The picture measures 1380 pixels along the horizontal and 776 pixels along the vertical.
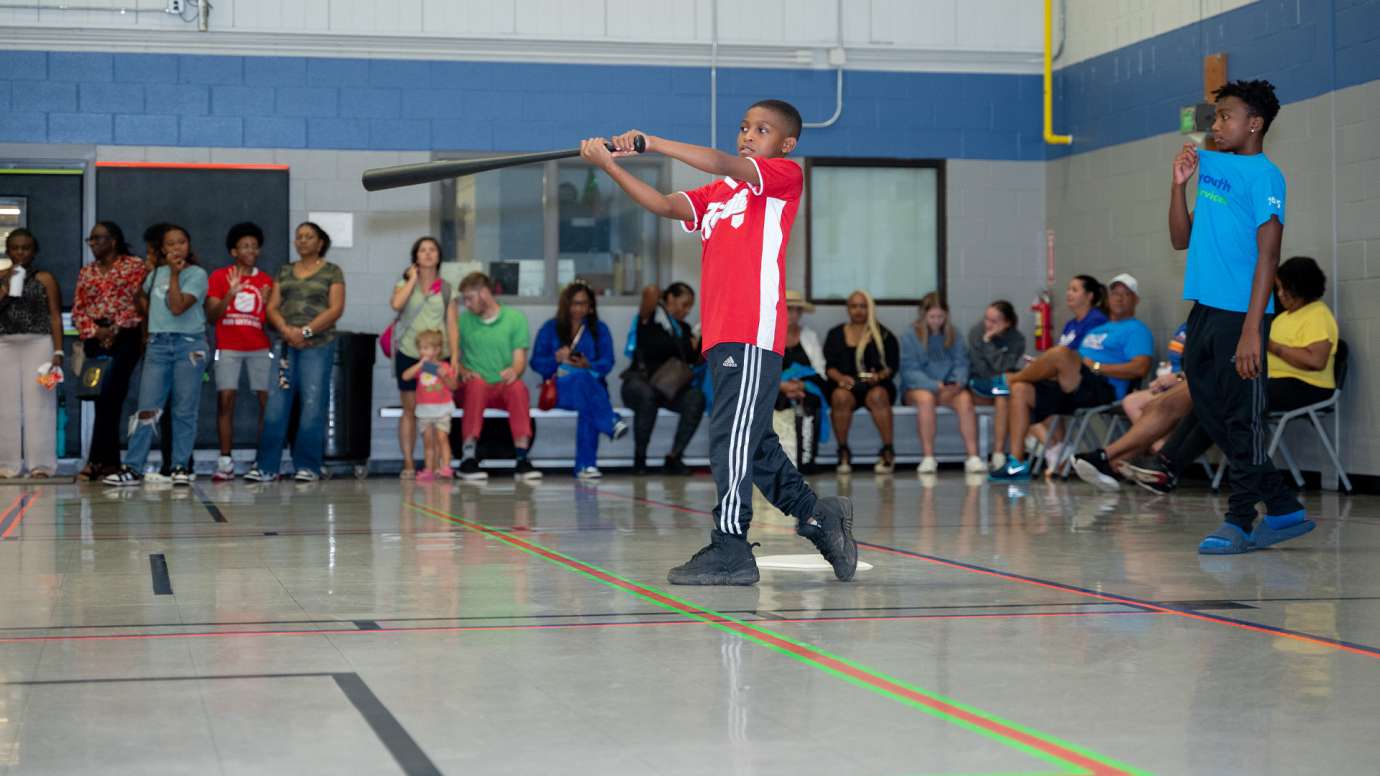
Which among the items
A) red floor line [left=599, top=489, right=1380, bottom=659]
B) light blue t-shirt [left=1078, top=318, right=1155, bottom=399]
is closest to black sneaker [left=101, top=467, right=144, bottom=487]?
red floor line [left=599, top=489, right=1380, bottom=659]

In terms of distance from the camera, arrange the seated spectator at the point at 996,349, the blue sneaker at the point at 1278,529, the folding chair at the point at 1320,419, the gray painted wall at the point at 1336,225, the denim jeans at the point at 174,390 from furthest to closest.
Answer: the seated spectator at the point at 996,349 < the denim jeans at the point at 174,390 < the gray painted wall at the point at 1336,225 < the folding chair at the point at 1320,419 < the blue sneaker at the point at 1278,529

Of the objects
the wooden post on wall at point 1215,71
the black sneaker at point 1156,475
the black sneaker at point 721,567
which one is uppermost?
the wooden post on wall at point 1215,71

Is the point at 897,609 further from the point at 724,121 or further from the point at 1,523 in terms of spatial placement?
the point at 724,121

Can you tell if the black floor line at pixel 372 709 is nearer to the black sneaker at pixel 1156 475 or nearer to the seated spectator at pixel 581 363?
the black sneaker at pixel 1156 475

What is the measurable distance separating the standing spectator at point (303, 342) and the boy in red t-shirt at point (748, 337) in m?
5.79

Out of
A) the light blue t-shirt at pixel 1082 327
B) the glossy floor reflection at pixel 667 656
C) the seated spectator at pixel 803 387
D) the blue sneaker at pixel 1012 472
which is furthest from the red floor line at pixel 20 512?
the light blue t-shirt at pixel 1082 327

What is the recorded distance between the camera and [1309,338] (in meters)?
8.84

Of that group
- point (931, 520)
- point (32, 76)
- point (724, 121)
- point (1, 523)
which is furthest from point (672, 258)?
point (1, 523)

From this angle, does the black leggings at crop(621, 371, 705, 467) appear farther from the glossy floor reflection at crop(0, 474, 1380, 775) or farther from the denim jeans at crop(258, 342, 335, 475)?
the glossy floor reflection at crop(0, 474, 1380, 775)

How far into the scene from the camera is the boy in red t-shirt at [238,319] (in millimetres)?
10141

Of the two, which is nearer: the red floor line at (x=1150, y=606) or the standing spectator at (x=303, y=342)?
the red floor line at (x=1150, y=606)

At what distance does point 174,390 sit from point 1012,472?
5.27 m

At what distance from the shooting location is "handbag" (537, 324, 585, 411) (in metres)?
11.3

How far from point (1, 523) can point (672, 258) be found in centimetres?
628
